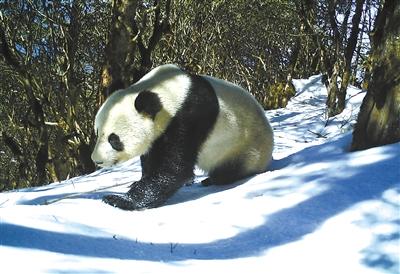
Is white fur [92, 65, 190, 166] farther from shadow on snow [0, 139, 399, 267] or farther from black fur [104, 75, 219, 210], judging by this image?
shadow on snow [0, 139, 399, 267]

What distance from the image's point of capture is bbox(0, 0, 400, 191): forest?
4.77m

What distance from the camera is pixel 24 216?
10.6 ft

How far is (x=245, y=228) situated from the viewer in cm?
339

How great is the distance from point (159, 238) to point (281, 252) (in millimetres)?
798

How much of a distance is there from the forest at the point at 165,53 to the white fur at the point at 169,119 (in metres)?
0.91

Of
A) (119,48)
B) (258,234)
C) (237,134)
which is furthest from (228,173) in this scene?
(119,48)

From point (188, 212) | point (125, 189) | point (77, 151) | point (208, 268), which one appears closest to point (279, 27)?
point (77, 151)

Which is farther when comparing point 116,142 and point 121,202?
point 116,142

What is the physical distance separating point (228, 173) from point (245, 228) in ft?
5.18

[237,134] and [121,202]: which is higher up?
[237,134]

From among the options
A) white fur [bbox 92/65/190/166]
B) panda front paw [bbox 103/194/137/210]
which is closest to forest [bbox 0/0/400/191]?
white fur [bbox 92/65/190/166]

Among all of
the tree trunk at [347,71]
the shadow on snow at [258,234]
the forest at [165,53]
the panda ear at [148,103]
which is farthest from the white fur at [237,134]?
the tree trunk at [347,71]

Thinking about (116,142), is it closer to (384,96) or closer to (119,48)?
(384,96)

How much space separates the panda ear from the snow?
770 mm
